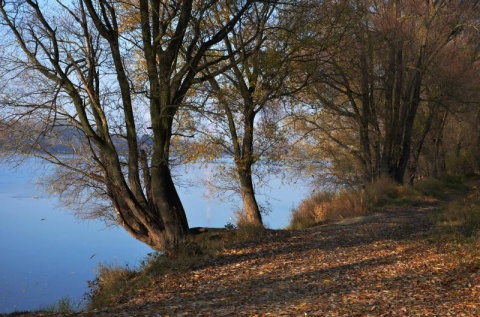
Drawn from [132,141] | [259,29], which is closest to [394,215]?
[259,29]

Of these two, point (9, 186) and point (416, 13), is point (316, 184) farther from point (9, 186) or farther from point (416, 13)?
point (9, 186)

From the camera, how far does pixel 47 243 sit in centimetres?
1688

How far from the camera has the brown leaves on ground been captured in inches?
242

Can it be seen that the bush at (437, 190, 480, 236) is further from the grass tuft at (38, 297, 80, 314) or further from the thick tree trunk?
the grass tuft at (38, 297, 80, 314)

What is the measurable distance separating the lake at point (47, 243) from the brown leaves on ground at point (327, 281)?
3.06m

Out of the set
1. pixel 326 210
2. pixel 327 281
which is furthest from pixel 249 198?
pixel 327 281

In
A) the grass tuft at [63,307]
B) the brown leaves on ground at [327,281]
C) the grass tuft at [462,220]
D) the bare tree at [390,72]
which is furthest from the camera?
the bare tree at [390,72]

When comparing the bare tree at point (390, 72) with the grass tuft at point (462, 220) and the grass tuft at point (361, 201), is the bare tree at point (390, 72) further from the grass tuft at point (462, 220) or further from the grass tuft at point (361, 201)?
the grass tuft at point (462, 220)

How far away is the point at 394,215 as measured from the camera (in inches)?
602

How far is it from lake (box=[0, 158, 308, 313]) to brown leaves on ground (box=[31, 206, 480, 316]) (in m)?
3.06

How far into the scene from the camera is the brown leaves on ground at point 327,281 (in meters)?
6.14

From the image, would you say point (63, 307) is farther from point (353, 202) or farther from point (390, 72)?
point (390, 72)

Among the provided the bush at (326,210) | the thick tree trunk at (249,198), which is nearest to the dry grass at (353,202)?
the bush at (326,210)

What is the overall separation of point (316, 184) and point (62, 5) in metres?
21.3
